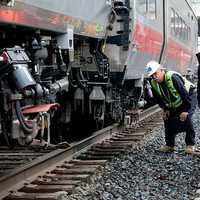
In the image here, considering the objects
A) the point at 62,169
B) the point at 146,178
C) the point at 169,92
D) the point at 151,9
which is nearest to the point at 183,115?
the point at 169,92

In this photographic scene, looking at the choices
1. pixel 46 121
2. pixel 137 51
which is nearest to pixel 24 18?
pixel 46 121

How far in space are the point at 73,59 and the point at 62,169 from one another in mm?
1646

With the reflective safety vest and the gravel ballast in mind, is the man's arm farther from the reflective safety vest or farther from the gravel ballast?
the gravel ballast

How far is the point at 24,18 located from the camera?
575 centimetres

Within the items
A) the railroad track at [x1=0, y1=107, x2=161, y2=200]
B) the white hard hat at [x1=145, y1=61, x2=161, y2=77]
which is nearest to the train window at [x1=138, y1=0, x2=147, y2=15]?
the railroad track at [x1=0, y1=107, x2=161, y2=200]

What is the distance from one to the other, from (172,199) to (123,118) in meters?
6.27

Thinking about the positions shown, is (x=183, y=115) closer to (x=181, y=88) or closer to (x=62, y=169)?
(x=181, y=88)

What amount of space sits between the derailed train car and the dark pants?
53.3 inches

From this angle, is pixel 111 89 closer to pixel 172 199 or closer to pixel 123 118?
pixel 123 118

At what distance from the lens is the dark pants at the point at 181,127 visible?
886cm

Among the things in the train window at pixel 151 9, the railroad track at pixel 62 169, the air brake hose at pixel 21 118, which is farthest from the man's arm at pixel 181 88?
the train window at pixel 151 9

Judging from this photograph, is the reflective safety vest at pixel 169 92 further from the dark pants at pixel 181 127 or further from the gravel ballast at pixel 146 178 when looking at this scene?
the gravel ballast at pixel 146 178

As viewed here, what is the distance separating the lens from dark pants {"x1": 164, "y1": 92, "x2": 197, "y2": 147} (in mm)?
8863

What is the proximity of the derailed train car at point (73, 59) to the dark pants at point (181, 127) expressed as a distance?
4.44 feet
